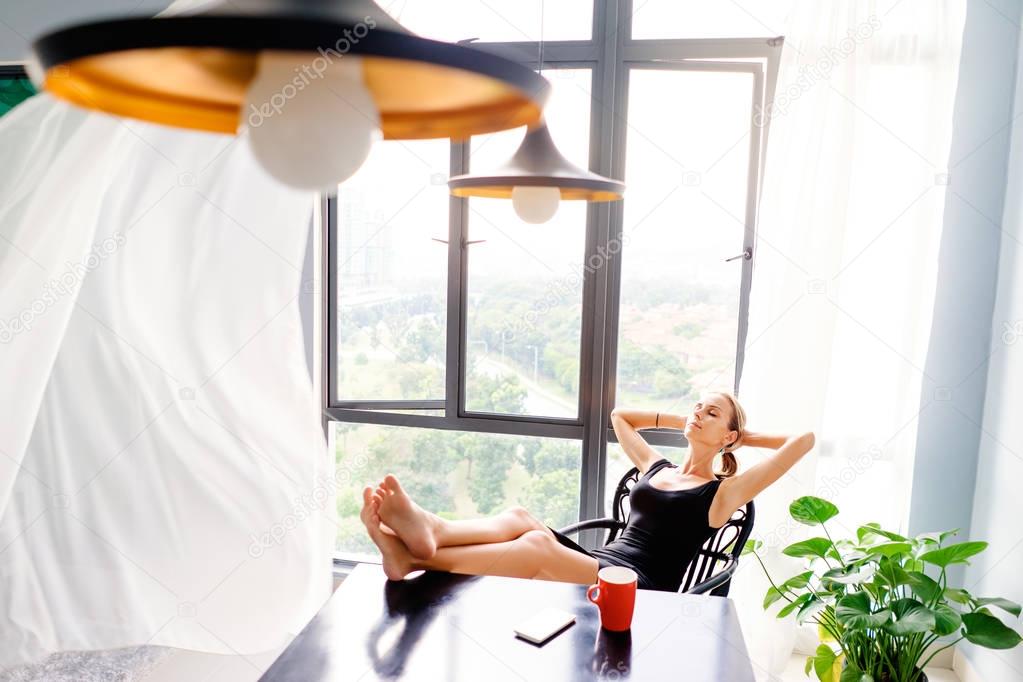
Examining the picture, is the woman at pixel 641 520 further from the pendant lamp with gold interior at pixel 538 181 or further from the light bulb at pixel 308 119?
the light bulb at pixel 308 119

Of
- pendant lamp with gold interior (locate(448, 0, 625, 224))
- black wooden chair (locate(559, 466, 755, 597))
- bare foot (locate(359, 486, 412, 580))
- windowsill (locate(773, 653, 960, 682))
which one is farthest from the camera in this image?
windowsill (locate(773, 653, 960, 682))

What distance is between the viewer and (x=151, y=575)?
272 centimetres

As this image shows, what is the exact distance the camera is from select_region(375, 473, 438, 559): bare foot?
1838 millimetres

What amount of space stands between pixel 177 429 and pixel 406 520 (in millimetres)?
1287

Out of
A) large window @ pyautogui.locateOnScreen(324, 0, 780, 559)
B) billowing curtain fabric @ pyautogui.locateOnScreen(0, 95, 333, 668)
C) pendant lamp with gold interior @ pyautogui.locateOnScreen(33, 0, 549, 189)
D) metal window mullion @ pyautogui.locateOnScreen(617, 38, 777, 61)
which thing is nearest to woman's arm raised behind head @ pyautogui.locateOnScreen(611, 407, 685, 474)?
large window @ pyautogui.locateOnScreen(324, 0, 780, 559)

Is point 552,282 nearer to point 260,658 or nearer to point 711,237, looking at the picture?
point 711,237

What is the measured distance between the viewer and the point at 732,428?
247cm

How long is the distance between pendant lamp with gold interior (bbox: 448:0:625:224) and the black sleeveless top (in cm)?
125

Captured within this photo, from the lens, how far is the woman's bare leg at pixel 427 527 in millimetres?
1846

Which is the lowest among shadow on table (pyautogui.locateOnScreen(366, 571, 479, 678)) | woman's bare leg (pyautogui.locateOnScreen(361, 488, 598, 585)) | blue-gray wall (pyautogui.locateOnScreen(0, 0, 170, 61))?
woman's bare leg (pyautogui.locateOnScreen(361, 488, 598, 585))

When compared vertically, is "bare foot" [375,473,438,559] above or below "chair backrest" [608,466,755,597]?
above

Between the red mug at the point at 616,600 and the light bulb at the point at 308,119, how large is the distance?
1.12m

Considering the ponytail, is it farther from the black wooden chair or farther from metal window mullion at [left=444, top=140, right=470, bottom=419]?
metal window mullion at [left=444, top=140, right=470, bottom=419]

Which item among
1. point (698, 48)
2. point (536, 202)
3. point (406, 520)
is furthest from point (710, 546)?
point (698, 48)
